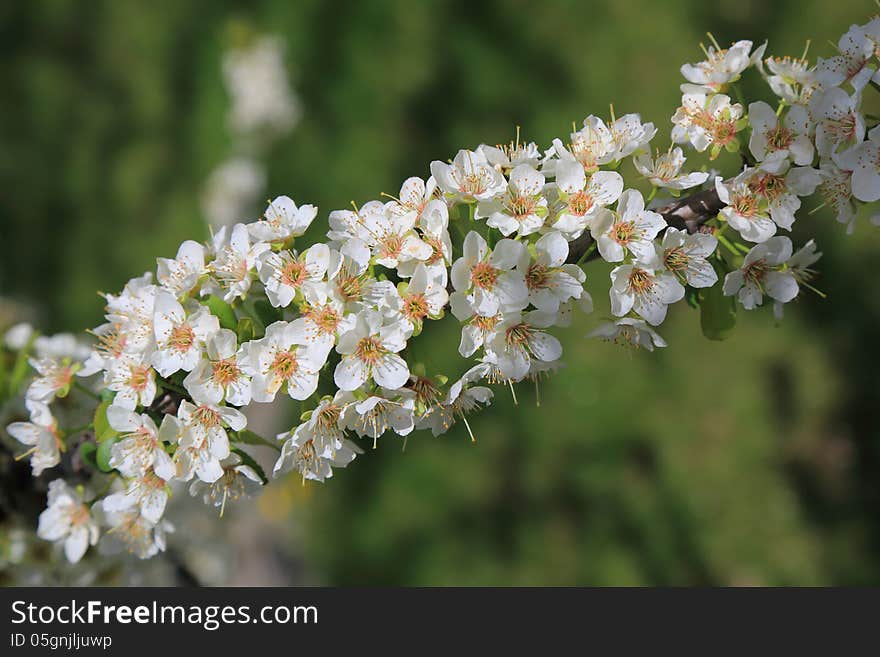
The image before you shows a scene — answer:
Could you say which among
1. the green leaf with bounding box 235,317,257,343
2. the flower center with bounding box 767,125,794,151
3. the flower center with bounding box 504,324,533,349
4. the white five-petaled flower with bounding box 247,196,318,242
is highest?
the white five-petaled flower with bounding box 247,196,318,242

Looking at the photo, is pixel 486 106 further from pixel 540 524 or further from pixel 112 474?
pixel 112 474

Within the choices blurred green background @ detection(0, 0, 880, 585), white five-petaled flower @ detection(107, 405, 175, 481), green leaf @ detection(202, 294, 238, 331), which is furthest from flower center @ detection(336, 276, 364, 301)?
blurred green background @ detection(0, 0, 880, 585)

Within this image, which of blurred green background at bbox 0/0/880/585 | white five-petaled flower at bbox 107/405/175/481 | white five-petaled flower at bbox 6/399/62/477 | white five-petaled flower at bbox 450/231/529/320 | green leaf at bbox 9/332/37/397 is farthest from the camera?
blurred green background at bbox 0/0/880/585

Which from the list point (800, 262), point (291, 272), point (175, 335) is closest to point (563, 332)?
point (800, 262)

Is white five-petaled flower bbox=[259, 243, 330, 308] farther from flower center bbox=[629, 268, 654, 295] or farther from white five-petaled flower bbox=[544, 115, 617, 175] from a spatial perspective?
flower center bbox=[629, 268, 654, 295]

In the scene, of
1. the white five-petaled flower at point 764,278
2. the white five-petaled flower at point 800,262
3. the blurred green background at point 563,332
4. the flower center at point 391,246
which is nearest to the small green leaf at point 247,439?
the flower center at point 391,246

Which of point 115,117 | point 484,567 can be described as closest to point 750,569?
point 484,567

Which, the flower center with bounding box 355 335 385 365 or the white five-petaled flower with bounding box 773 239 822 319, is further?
the white five-petaled flower with bounding box 773 239 822 319
